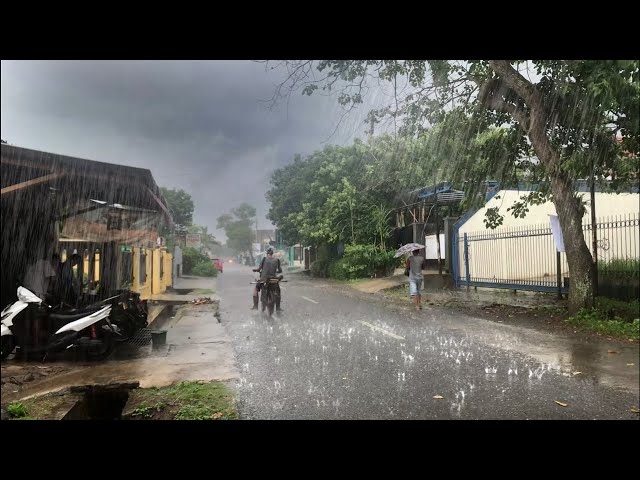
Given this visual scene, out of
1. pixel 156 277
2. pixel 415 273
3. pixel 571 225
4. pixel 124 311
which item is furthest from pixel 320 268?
pixel 571 225

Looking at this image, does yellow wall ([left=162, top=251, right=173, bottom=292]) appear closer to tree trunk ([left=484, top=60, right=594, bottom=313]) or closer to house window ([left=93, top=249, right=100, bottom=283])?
house window ([left=93, top=249, right=100, bottom=283])

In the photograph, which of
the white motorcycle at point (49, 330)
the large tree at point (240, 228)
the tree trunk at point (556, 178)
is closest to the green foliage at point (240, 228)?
the large tree at point (240, 228)

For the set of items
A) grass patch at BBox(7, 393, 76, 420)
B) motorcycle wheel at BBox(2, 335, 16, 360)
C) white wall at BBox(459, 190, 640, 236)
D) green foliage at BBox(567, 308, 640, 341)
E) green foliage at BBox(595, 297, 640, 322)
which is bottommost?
grass patch at BBox(7, 393, 76, 420)

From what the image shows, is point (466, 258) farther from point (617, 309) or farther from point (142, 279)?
point (142, 279)

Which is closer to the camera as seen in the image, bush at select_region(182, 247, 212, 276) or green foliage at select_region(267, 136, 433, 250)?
green foliage at select_region(267, 136, 433, 250)

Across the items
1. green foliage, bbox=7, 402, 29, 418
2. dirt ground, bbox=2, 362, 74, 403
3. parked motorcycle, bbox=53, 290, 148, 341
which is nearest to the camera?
green foliage, bbox=7, 402, 29, 418

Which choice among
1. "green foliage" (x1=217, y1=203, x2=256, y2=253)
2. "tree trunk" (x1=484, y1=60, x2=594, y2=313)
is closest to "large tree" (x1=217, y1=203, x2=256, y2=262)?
"green foliage" (x1=217, y1=203, x2=256, y2=253)

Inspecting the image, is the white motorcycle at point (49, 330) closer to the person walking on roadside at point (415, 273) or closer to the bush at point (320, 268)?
the bush at point (320, 268)

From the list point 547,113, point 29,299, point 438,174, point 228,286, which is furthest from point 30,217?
point 547,113

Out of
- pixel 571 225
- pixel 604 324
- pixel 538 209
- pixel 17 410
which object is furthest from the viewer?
pixel 538 209
